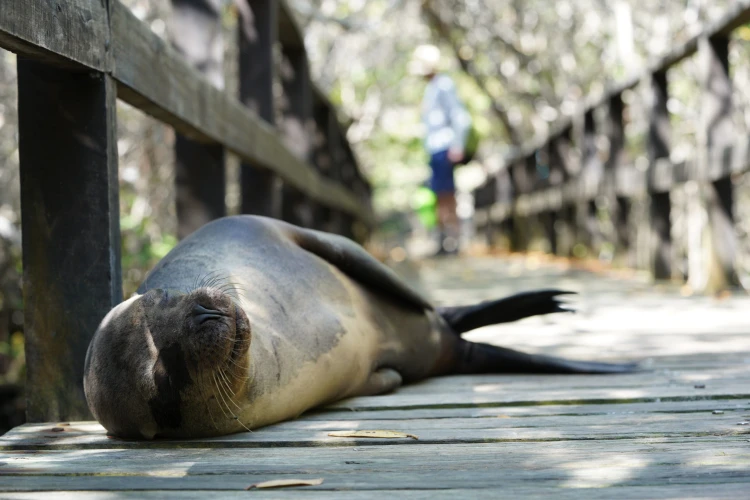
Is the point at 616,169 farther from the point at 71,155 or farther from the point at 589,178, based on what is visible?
the point at 71,155

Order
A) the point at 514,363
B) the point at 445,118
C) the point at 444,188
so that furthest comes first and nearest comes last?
1. the point at 444,188
2. the point at 445,118
3. the point at 514,363

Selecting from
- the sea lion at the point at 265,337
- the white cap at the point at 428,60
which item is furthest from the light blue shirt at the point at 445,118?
the sea lion at the point at 265,337

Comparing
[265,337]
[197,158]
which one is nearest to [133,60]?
[265,337]

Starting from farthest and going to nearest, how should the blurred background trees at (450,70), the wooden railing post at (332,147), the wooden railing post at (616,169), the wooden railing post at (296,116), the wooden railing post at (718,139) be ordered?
1. the wooden railing post at (332,147)
2. the wooden railing post at (616,169)
3. the wooden railing post at (296,116)
4. the blurred background trees at (450,70)
5. the wooden railing post at (718,139)

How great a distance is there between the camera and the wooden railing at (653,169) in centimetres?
690

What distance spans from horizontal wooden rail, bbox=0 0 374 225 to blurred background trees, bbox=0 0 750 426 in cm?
230

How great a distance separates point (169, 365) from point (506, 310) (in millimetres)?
1891

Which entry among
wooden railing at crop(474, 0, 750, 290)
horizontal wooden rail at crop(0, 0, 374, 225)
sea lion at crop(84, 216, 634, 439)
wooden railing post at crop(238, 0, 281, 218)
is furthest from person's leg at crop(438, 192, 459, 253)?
sea lion at crop(84, 216, 634, 439)

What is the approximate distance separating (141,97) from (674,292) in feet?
16.8

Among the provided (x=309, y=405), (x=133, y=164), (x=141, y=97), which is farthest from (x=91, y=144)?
(x=133, y=164)

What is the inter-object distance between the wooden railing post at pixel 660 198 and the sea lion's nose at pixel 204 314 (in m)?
6.32

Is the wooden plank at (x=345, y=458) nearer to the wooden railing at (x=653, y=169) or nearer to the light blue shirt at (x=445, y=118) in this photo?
the wooden railing at (x=653, y=169)

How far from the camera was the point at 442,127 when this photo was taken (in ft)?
38.7

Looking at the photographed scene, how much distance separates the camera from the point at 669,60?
7.78 metres
